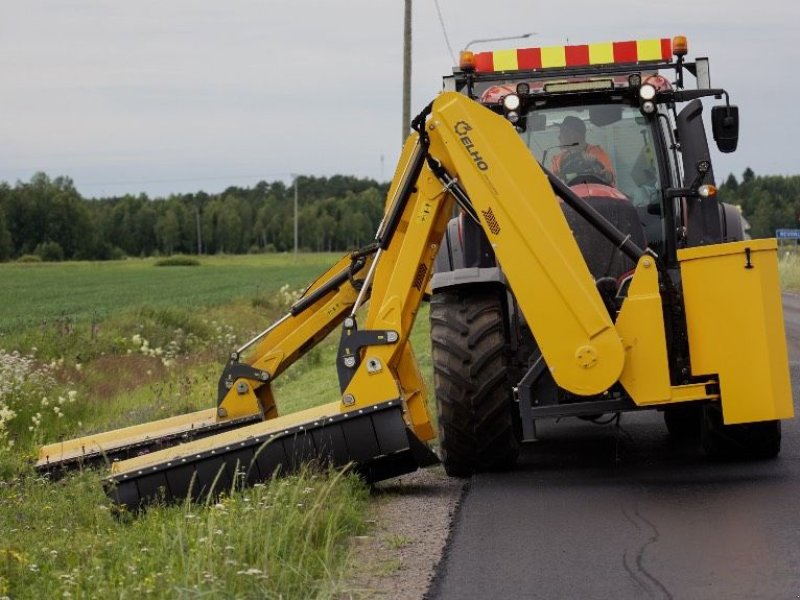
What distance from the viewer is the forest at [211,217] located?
11806 centimetres

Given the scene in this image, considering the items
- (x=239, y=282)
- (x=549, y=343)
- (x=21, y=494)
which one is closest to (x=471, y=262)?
(x=549, y=343)

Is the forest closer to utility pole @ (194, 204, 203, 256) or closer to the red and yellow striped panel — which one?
utility pole @ (194, 204, 203, 256)

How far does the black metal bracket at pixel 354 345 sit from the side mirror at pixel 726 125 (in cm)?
274

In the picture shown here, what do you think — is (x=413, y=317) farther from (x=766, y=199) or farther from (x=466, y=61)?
(x=766, y=199)

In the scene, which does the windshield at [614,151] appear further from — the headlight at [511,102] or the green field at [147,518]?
the green field at [147,518]

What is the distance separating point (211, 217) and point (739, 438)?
476 ft

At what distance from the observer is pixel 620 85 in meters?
10.1

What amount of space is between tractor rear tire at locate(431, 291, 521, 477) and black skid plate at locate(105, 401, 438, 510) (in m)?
0.54

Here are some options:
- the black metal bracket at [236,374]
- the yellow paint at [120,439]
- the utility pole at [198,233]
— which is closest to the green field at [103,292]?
the yellow paint at [120,439]

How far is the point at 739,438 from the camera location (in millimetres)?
9602

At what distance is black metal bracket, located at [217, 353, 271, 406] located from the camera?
10570mm

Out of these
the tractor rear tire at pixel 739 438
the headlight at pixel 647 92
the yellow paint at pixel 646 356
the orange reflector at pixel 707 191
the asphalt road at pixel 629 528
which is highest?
the headlight at pixel 647 92

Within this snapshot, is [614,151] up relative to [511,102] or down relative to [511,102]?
down

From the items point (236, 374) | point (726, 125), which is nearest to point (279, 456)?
point (236, 374)
